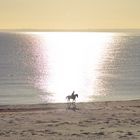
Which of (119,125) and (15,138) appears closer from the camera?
(15,138)

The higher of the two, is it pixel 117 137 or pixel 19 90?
pixel 19 90

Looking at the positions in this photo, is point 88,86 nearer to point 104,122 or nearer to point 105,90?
point 105,90

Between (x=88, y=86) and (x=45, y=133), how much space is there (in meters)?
44.8

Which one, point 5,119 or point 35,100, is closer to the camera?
point 5,119

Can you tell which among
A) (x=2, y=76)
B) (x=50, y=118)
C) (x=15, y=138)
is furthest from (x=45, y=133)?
(x=2, y=76)

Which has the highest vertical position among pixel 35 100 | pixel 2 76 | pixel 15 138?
pixel 2 76

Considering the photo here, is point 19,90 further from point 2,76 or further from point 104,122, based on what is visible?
point 104,122

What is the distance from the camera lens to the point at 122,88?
63.7 m

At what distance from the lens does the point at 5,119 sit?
29.3 m

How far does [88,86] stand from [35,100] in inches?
738

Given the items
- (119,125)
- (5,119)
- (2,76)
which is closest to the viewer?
(119,125)

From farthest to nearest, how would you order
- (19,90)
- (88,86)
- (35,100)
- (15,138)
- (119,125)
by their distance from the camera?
(88,86) → (19,90) → (35,100) → (119,125) → (15,138)

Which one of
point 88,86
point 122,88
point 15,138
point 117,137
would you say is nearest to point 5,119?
point 15,138

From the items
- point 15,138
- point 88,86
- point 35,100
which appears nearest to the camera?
point 15,138
